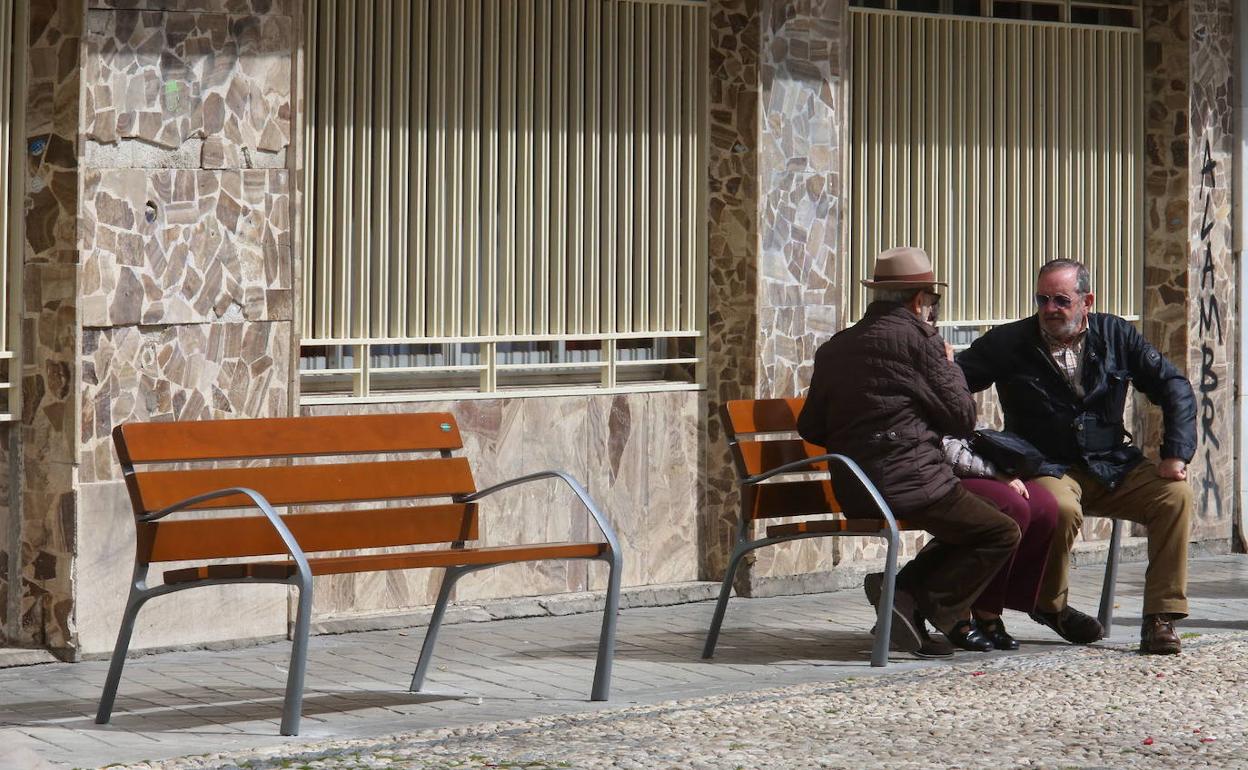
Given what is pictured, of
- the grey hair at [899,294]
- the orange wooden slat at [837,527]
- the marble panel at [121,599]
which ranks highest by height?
the grey hair at [899,294]

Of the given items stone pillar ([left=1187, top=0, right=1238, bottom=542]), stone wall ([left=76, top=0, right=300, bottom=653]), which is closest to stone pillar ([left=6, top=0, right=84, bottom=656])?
stone wall ([left=76, top=0, right=300, bottom=653])

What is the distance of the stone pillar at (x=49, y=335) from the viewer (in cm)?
756

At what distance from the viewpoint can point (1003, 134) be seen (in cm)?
1095

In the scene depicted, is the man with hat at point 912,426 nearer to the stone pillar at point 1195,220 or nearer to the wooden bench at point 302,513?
the wooden bench at point 302,513

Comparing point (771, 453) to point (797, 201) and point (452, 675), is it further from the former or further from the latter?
point (797, 201)

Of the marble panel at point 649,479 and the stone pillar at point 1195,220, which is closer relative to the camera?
the marble panel at point 649,479

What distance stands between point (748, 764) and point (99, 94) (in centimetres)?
348

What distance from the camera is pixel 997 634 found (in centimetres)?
802

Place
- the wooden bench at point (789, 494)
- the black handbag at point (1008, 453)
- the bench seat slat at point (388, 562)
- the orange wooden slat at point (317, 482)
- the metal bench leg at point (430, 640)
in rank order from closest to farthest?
the bench seat slat at point (388, 562)
the orange wooden slat at point (317, 482)
the metal bench leg at point (430, 640)
the wooden bench at point (789, 494)
the black handbag at point (1008, 453)

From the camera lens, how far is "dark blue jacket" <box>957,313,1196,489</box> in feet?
26.8

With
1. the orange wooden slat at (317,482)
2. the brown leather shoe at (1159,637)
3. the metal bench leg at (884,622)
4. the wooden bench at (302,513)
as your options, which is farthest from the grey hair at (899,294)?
the orange wooden slat at (317,482)

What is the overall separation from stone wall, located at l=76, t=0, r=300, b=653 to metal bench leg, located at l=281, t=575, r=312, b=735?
5.76ft

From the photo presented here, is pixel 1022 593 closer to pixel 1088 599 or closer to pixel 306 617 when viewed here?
pixel 1088 599

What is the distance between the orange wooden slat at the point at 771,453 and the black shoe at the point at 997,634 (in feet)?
2.82
